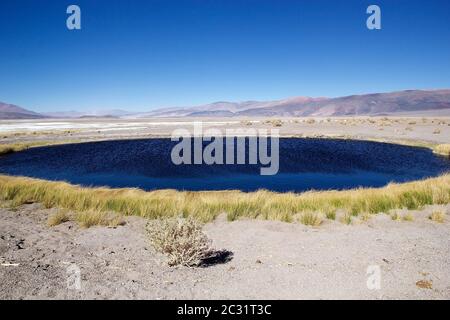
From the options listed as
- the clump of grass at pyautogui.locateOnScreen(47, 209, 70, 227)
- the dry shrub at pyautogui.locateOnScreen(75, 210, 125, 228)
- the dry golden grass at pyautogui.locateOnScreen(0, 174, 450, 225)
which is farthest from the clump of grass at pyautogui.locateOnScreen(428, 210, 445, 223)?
the clump of grass at pyautogui.locateOnScreen(47, 209, 70, 227)

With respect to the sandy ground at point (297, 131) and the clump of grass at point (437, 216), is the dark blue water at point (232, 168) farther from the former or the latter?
the sandy ground at point (297, 131)

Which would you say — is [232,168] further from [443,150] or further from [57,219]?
[443,150]

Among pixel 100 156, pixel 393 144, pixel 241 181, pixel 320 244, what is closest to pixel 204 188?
pixel 241 181

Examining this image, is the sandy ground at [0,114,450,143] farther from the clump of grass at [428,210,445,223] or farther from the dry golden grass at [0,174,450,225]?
the clump of grass at [428,210,445,223]

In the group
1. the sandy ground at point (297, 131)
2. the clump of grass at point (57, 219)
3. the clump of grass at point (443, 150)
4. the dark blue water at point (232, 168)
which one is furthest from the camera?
the sandy ground at point (297, 131)

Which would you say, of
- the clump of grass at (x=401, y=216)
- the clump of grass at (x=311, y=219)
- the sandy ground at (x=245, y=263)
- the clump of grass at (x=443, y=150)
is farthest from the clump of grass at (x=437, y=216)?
the clump of grass at (x=443, y=150)
